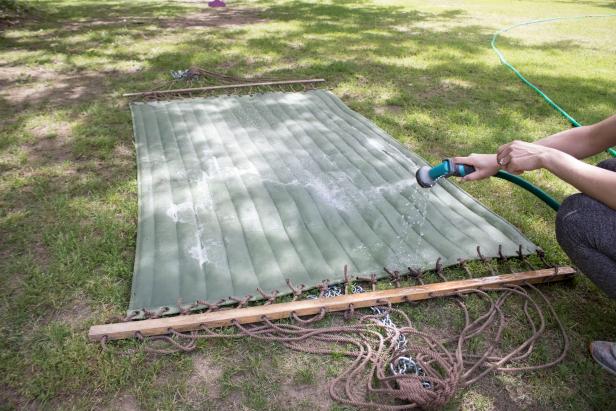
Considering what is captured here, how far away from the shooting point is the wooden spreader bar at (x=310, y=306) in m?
1.58

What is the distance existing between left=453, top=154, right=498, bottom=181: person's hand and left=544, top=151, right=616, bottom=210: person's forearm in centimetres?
21

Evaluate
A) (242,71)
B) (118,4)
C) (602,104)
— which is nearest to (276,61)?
(242,71)

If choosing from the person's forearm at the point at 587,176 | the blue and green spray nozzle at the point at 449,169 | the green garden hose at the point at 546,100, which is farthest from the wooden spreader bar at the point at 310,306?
Result: the person's forearm at the point at 587,176

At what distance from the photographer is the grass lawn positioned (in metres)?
1.46

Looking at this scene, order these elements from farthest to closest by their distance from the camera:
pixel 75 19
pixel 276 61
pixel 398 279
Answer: pixel 75 19, pixel 276 61, pixel 398 279

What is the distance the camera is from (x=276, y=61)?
15.8 feet

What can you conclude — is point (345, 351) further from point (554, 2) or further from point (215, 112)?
point (554, 2)

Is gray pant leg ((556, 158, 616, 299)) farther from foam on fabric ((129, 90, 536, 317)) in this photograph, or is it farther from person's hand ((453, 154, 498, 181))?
foam on fabric ((129, 90, 536, 317))

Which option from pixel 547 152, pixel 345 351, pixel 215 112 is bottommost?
pixel 345 351

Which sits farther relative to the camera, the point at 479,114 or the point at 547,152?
the point at 479,114

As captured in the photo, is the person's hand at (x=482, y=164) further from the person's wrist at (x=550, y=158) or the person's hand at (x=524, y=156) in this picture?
the person's wrist at (x=550, y=158)

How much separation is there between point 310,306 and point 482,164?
882 millimetres

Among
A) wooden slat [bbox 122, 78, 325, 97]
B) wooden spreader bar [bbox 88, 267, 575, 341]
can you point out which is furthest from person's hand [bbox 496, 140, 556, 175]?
wooden slat [bbox 122, 78, 325, 97]

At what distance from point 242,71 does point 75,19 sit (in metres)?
3.92
